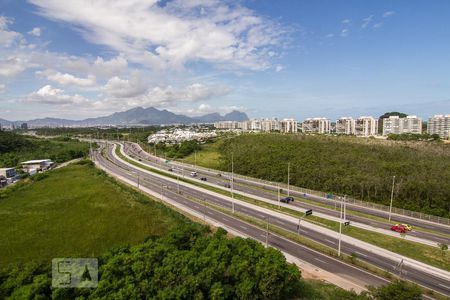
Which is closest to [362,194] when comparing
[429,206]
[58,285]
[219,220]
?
[429,206]

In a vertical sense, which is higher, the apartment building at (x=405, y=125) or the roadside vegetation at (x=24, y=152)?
the apartment building at (x=405, y=125)

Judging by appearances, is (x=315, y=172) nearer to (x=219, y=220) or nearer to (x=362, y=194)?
(x=362, y=194)

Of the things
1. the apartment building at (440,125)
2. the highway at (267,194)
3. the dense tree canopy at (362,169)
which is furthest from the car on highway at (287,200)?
the apartment building at (440,125)

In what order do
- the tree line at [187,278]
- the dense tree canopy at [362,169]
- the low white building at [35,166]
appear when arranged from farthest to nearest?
the low white building at [35,166]
the dense tree canopy at [362,169]
the tree line at [187,278]

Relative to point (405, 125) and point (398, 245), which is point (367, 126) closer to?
point (405, 125)

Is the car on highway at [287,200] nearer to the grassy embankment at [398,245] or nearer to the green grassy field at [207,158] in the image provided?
the grassy embankment at [398,245]

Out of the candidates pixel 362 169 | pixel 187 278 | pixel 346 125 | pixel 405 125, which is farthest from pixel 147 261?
pixel 346 125
